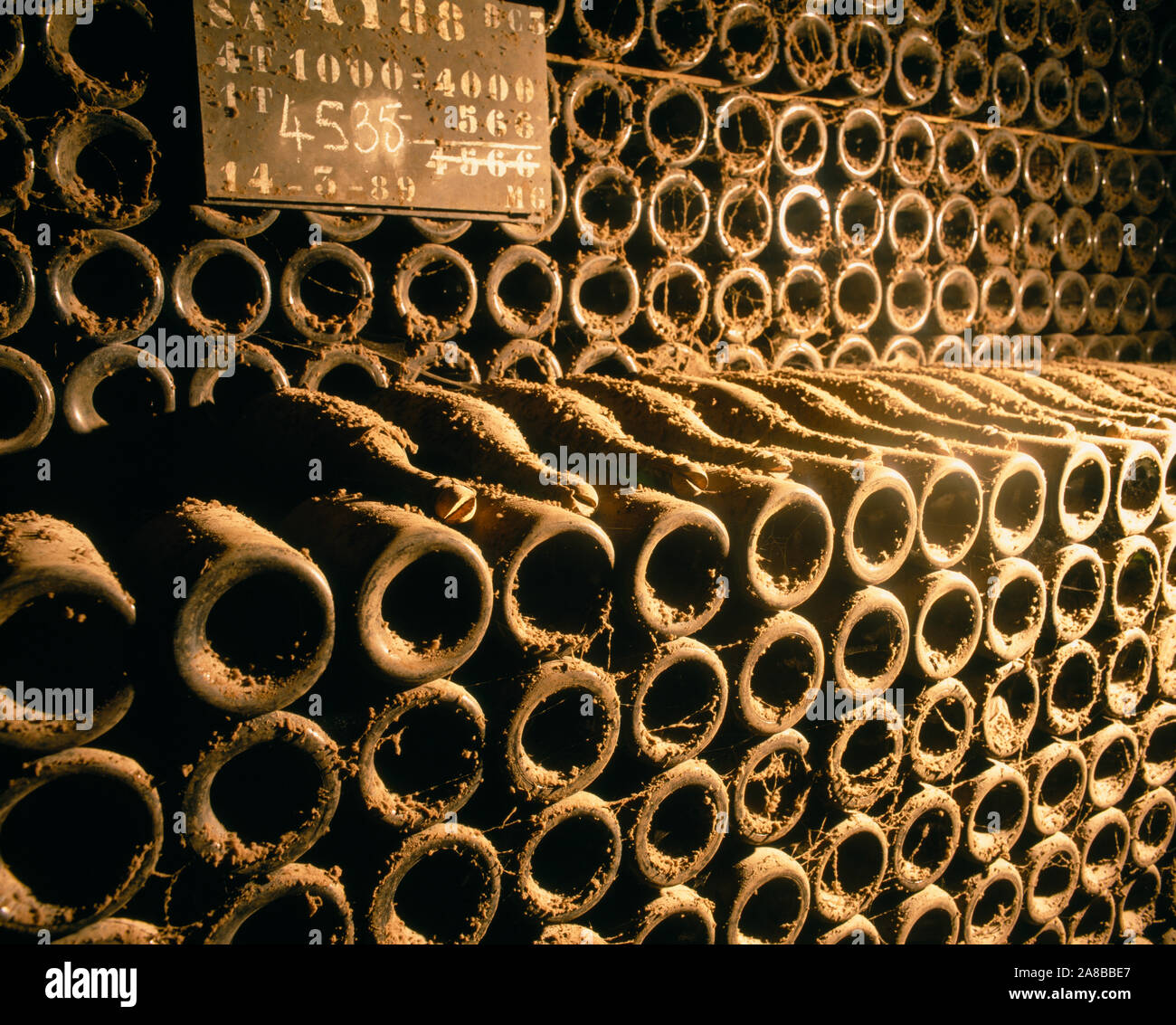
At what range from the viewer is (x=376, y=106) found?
80.0 inches

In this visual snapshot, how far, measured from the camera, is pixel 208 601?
1061 mm

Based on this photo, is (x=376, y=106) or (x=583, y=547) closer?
(x=583, y=547)

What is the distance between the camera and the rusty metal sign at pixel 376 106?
186cm

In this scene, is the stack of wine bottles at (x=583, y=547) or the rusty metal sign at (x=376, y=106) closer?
the stack of wine bottles at (x=583, y=547)

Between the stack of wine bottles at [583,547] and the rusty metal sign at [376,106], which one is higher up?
the rusty metal sign at [376,106]

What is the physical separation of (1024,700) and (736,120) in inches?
80.5

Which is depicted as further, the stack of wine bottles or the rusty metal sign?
the rusty metal sign

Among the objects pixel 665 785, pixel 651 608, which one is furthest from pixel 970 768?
pixel 651 608

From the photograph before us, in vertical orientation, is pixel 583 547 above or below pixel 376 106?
below

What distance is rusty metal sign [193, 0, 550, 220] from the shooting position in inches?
73.2

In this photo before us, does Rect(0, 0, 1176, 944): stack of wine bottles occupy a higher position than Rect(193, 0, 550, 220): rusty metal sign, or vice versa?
Rect(193, 0, 550, 220): rusty metal sign

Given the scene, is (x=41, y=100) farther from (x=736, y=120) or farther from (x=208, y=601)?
(x=736, y=120)
